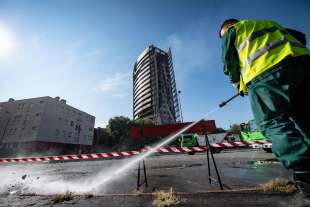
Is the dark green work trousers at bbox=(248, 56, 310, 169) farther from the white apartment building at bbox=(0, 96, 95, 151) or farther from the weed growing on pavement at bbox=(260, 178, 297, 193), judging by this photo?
the white apartment building at bbox=(0, 96, 95, 151)

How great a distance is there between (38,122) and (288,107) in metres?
51.7

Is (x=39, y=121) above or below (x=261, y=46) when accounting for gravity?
above

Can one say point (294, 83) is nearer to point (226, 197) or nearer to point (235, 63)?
point (235, 63)

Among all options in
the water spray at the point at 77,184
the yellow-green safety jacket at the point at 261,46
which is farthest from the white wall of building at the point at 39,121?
the yellow-green safety jacket at the point at 261,46

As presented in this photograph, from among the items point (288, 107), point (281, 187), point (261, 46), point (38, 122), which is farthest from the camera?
point (38, 122)

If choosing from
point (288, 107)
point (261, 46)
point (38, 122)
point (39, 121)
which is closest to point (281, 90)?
point (288, 107)

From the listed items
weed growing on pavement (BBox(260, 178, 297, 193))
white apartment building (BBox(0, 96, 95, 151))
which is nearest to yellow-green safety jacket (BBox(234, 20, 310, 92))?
weed growing on pavement (BBox(260, 178, 297, 193))

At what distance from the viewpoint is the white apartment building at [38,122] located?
4266cm

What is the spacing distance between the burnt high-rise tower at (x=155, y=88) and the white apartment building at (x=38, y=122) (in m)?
34.1

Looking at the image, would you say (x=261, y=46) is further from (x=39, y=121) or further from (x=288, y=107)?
(x=39, y=121)

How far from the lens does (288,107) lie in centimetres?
144

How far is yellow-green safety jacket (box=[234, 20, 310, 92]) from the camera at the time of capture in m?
1.58

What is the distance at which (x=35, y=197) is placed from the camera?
346 cm

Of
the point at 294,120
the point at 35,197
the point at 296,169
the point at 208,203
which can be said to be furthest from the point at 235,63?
the point at 35,197
